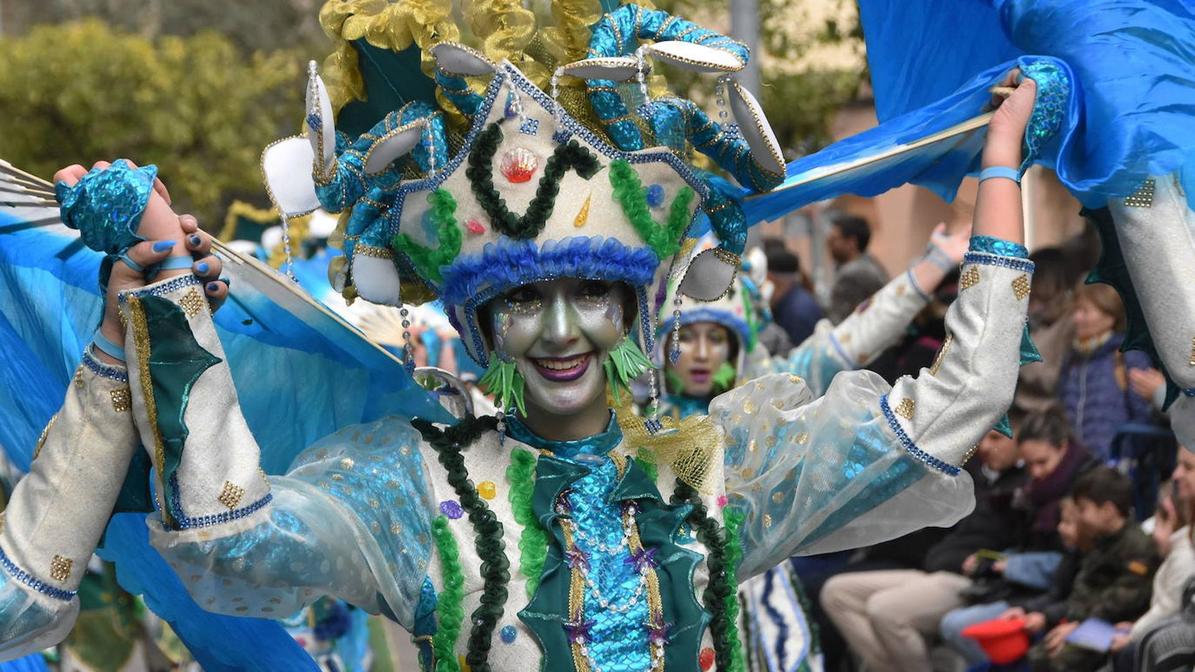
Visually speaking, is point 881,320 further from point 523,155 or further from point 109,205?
point 109,205

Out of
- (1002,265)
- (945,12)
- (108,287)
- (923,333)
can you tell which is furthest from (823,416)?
(923,333)

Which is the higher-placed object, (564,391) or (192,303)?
(192,303)

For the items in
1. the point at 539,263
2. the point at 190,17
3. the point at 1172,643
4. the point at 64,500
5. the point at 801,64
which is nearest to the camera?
the point at 64,500

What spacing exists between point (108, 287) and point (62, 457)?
291mm

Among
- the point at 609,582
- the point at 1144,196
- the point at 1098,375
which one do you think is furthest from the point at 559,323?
the point at 1098,375

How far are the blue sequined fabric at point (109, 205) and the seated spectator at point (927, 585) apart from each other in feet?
14.4

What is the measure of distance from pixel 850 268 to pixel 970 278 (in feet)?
18.8

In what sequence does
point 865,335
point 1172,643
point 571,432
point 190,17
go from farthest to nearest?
point 190,17 < point 865,335 < point 1172,643 < point 571,432

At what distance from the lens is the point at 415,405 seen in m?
3.66

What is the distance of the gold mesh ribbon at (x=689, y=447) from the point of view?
11.7 ft

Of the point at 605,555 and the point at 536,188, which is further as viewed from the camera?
the point at 605,555

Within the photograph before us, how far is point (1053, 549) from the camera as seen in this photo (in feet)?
21.4

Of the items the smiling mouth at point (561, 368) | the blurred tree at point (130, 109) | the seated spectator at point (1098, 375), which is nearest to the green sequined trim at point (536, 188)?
the smiling mouth at point (561, 368)

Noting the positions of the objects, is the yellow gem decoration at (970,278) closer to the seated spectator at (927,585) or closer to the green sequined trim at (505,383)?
the green sequined trim at (505,383)
